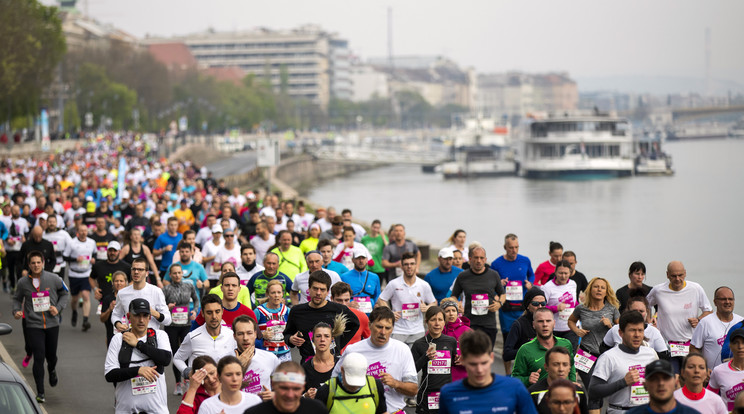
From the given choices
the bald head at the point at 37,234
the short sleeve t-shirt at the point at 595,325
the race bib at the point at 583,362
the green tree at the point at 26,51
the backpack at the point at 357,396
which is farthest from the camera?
the green tree at the point at 26,51

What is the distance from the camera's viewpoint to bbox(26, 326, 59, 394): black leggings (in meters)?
11.1

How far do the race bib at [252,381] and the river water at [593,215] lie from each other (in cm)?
1688

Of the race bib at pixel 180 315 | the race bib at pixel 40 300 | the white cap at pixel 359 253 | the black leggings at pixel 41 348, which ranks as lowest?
the black leggings at pixel 41 348

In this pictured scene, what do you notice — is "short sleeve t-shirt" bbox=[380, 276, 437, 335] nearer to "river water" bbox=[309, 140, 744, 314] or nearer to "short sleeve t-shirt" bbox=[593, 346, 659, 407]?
"short sleeve t-shirt" bbox=[593, 346, 659, 407]

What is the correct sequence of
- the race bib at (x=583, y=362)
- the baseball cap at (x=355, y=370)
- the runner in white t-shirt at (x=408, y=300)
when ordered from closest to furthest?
the baseball cap at (x=355, y=370), the race bib at (x=583, y=362), the runner in white t-shirt at (x=408, y=300)

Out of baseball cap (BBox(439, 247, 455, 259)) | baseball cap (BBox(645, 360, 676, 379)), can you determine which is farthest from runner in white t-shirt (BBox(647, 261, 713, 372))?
baseball cap (BBox(645, 360, 676, 379))

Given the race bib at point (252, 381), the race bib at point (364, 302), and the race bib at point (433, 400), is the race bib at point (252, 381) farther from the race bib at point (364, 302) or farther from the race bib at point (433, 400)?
the race bib at point (364, 302)

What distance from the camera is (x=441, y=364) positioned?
325 inches

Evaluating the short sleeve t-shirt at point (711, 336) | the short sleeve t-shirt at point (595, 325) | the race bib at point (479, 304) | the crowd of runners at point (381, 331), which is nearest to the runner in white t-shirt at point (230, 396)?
the crowd of runners at point (381, 331)

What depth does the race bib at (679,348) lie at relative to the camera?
9.66 meters

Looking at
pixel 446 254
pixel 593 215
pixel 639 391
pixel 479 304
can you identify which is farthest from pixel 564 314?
pixel 593 215

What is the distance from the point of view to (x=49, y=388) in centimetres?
1165

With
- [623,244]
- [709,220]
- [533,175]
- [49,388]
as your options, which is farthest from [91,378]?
[533,175]

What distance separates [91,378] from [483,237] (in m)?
42.2
